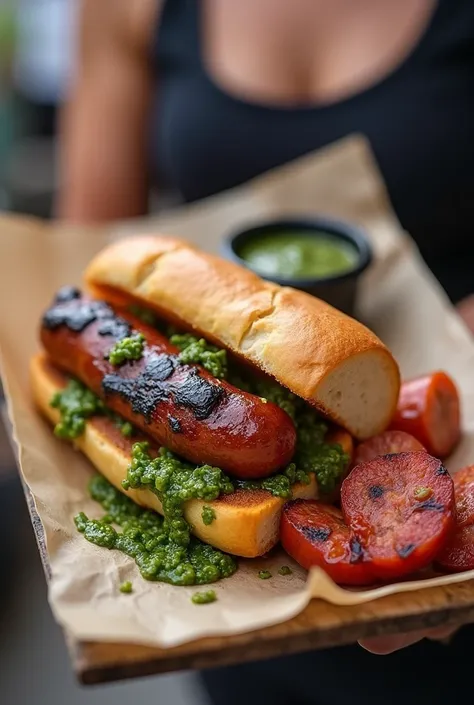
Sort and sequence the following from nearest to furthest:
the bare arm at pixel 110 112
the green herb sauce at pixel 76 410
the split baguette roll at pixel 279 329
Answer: the split baguette roll at pixel 279 329 → the green herb sauce at pixel 76 410 → the bare arm at pixel 110 112

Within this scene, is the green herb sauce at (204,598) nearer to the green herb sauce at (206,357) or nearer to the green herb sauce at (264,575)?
the green herb sauce at (264,575)

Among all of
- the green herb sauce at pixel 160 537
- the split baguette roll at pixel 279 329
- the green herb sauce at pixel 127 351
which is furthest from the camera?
the green herb sauce at pixel 127 351

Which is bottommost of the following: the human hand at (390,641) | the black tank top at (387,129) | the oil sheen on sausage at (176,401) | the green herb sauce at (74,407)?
the human hand at (390,641)

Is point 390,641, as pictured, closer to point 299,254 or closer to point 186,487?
point 186,487

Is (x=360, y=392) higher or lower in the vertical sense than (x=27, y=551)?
higher

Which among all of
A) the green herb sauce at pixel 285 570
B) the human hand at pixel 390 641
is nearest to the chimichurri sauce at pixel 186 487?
the green herb sauce at pixel 285 570

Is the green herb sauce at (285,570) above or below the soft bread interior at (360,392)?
below

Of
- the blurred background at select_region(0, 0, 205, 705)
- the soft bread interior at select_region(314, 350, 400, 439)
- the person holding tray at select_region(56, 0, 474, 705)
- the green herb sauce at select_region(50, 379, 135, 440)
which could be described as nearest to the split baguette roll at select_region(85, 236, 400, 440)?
the soft bread interior at select_region(314, 350, 400, 439)

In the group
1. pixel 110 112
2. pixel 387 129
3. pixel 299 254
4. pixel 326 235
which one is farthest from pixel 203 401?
pixel 110 112
